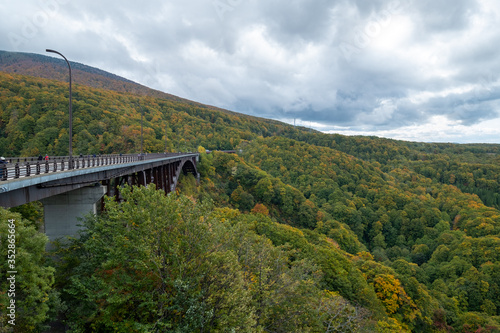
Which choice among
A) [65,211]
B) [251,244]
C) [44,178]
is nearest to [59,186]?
[44,178]

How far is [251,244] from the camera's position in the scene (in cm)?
2042

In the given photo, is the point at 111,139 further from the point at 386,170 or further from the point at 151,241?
the point at 386,170

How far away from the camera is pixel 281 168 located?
411 ft

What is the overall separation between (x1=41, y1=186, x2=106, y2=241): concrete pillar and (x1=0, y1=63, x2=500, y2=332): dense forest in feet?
6.13

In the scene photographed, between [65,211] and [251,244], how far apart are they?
1334cm

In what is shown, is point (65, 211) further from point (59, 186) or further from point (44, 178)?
point (44, 178)

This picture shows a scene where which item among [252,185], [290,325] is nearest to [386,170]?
[252,185]

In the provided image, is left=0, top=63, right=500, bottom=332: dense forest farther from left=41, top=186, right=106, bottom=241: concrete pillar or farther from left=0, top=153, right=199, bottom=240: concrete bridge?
left=41, top=186, right=106, bottom=241: concrete pillar

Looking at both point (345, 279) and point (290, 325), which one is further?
point (345, 279)

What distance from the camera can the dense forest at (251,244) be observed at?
446 inches

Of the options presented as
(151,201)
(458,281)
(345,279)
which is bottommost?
(458,281)

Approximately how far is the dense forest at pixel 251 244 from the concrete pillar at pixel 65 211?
187cm

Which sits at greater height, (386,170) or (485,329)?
(386,170)

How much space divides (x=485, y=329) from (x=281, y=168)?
9397 cm
